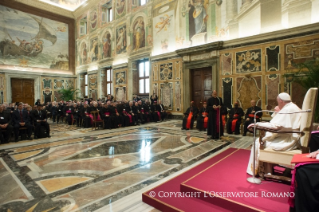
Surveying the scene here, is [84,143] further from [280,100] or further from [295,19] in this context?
[295,19]

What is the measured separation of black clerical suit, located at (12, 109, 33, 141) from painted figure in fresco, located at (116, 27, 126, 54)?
906cm

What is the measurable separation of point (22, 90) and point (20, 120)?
11.4m

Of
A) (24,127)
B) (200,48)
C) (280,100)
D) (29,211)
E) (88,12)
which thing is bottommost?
(29,211)

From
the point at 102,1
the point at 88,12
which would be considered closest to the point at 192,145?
the point at 102,1

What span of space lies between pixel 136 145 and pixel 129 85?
8.71 meters

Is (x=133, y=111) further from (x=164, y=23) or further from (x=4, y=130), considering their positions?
(x=164, y=23)

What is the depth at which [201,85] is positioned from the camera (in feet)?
33.1

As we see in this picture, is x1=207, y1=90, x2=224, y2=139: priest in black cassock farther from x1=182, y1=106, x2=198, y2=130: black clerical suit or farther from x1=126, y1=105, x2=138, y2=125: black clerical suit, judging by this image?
x1=126, y1=105, x2=138, y2=125: black clerical suit

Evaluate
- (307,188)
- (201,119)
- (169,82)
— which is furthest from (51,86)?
(307,188)

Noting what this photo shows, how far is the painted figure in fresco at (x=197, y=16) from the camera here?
9.62m

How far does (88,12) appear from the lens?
17188mm

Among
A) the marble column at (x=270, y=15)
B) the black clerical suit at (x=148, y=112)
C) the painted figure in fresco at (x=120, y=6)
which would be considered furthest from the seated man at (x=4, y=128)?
the painted figure in fresco at (x=120, y=6)

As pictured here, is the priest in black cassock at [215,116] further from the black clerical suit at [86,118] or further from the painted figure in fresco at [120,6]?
the painted figure in fresco at [120,6]

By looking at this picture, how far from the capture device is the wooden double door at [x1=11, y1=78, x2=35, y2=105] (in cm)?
1531
